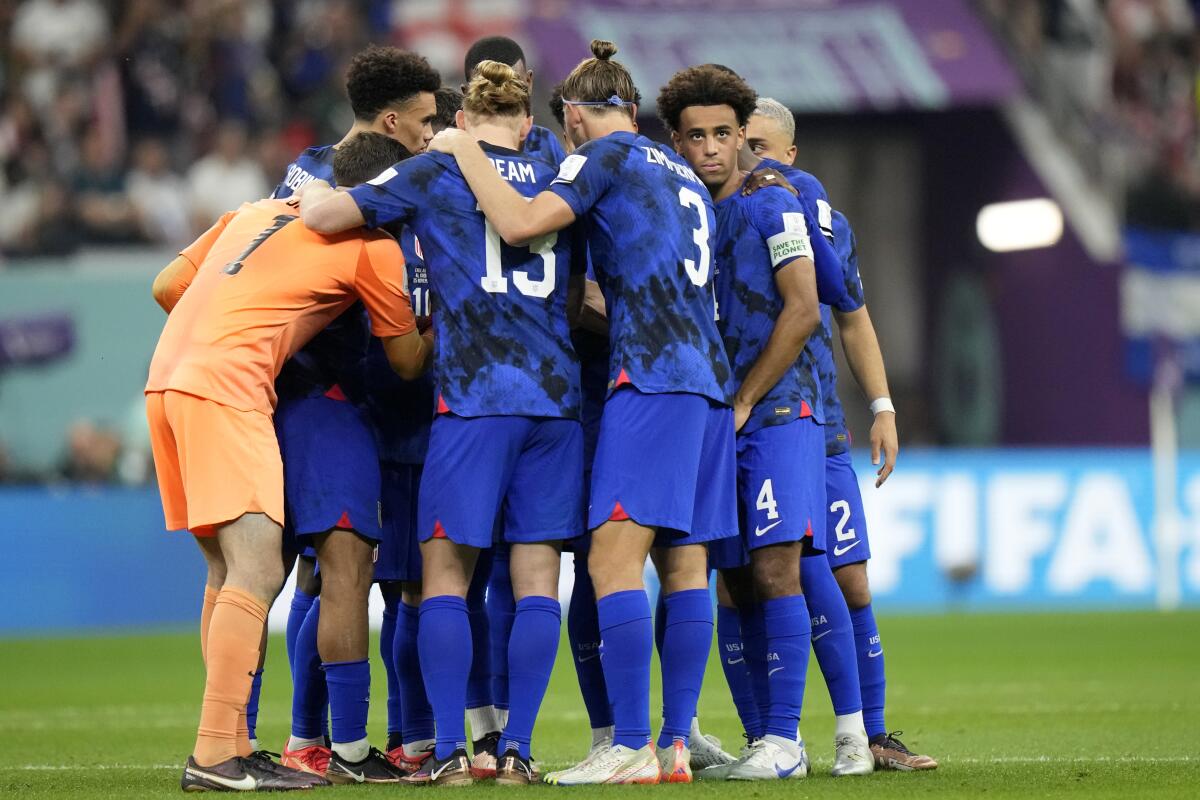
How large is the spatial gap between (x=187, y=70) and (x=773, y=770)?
1434cm

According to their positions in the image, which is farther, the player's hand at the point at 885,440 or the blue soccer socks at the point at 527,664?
the player's hand at the point at 885,440

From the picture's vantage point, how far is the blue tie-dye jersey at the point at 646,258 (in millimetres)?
5832

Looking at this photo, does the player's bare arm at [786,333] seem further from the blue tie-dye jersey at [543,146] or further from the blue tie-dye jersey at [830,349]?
the blue tie-dye jersey at [543,146]

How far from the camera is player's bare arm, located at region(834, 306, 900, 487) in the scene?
6.81m

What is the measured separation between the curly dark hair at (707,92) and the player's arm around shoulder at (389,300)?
110cm

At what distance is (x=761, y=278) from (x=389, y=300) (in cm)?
135

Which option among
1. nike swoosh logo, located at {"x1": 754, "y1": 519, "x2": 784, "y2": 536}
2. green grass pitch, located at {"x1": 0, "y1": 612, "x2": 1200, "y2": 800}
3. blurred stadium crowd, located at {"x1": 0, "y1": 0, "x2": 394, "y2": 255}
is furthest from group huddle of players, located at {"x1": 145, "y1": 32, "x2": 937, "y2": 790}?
blurred stadium crowd, located at {"x1": 0, "y1": 0, "x2": 394, "y2": 255}

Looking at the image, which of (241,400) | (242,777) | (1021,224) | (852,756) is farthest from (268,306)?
(1021,224)

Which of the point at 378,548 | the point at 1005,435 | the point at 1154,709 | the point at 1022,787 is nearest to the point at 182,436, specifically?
the point at 378,548

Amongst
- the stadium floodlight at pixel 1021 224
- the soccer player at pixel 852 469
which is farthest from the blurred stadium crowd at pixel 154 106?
the soccer player at pixel 852 469

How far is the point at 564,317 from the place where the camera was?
19.6ft

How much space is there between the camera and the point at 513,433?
19.0ft

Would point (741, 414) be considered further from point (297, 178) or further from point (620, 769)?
point (297, 178)

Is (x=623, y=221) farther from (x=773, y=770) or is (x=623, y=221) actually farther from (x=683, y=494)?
(x=773, y=770)
